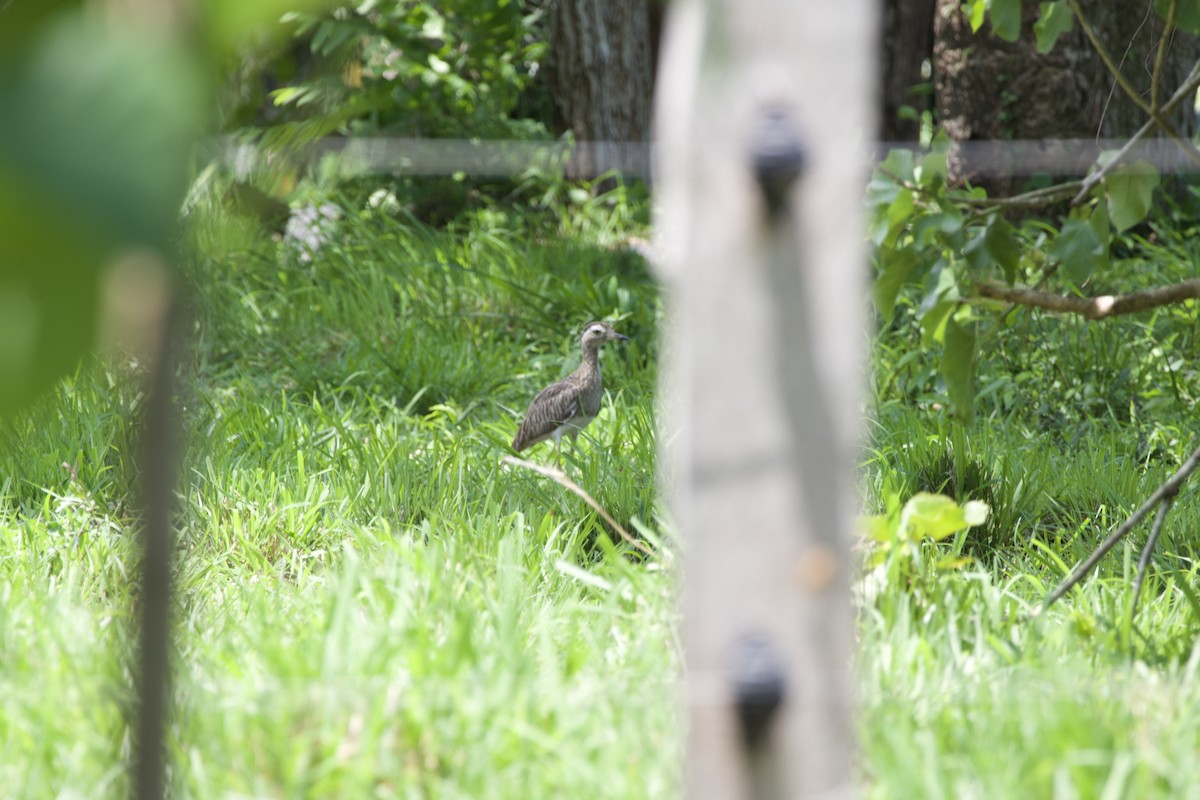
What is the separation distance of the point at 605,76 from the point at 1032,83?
2.47 meters

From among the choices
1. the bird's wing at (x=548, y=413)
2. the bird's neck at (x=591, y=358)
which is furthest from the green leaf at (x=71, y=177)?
the bird's neck at (x=591, y=358)

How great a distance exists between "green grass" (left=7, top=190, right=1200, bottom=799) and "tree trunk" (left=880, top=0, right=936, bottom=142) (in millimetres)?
2196

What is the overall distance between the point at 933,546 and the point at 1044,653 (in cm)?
103

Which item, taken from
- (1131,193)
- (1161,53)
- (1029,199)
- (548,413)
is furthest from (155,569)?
(548,413)

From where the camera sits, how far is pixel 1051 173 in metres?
6.70

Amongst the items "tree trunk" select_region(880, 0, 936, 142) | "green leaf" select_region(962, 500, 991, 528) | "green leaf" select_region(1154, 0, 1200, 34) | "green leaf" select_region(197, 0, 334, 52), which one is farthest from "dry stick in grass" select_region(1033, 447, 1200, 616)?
"tree trunk" select_region(880, 0, 936, 142)

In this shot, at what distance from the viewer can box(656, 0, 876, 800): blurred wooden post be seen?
1.29 meters

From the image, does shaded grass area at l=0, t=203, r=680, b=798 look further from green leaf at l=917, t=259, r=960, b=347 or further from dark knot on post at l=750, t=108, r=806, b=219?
green leaf at l=917, t=259, r=960, b=347

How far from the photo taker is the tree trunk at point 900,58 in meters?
7.61

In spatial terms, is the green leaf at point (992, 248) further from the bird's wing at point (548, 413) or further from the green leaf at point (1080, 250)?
the bird's wing at point (548, 413)

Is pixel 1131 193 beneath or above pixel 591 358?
above

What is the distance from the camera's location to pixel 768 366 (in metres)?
1.31

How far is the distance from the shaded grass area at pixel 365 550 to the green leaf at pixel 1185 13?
1.77 metres

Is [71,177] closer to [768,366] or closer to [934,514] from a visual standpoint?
[768,366]
